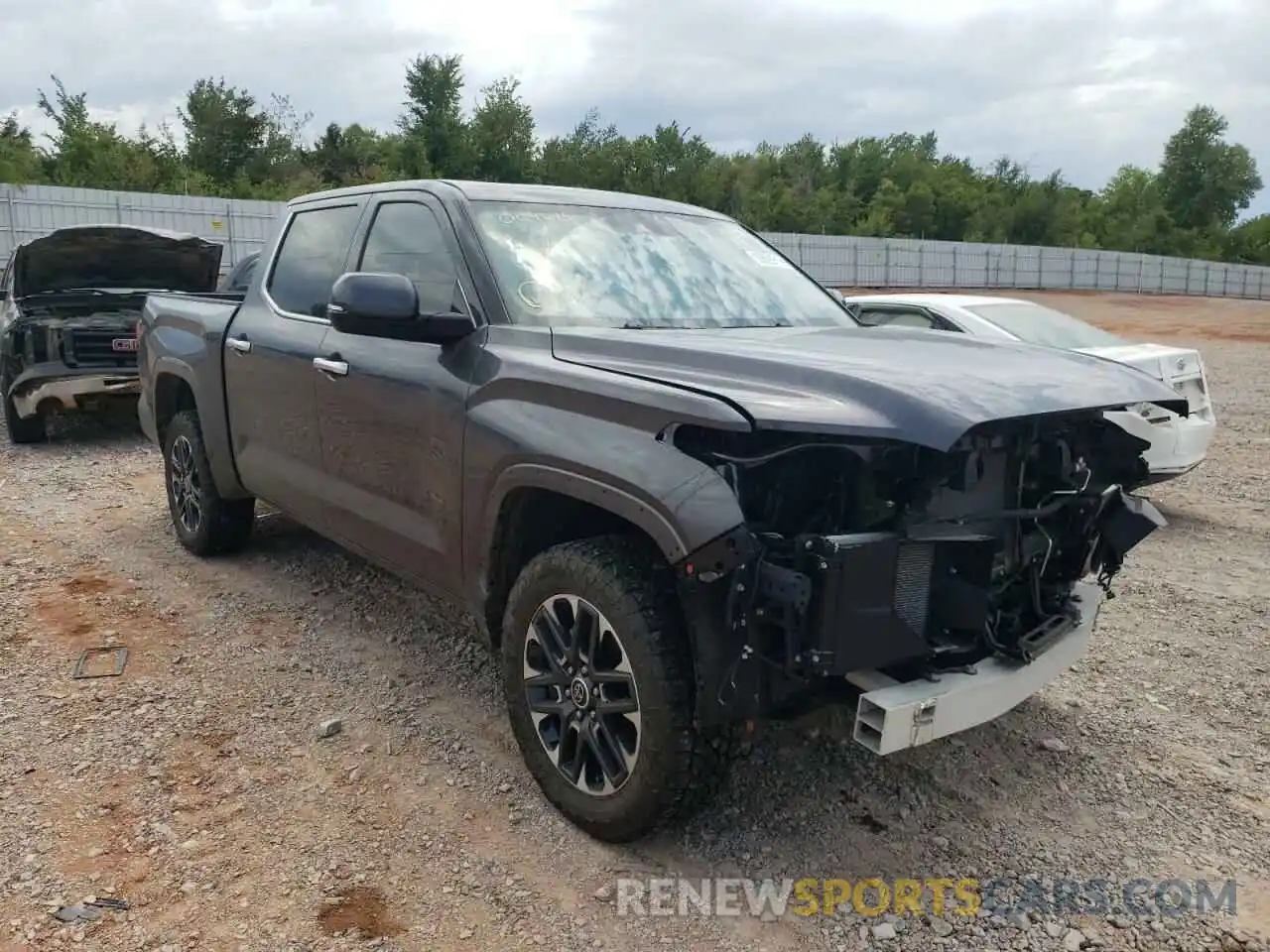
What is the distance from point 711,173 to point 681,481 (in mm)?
51568

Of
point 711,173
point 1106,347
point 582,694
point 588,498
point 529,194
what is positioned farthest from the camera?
point 711,173

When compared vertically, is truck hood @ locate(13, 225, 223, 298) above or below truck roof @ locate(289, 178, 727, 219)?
below

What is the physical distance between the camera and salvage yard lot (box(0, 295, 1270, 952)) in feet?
8.77

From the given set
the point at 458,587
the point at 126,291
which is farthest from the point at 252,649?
the point at 126,291

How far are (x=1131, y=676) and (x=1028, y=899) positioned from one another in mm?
1776

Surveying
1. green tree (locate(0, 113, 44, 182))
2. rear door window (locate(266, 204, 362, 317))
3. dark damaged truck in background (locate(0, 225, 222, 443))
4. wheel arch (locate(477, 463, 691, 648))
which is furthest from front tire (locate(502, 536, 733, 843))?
green tree (locate(0, 113, 44, 182))

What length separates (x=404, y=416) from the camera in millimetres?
3580

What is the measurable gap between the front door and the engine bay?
3.59 ft

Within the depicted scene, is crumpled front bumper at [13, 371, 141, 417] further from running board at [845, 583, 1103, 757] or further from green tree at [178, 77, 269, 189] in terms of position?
green tree at [178, 77, 269, 189]

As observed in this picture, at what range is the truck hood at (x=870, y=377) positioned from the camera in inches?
95.2

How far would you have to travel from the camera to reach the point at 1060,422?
2.91m

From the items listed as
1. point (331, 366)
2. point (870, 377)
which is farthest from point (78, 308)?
point (870, 377)

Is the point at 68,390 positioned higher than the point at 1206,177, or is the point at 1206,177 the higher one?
the point at 1206,177

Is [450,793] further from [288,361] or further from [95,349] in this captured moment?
[95,349]
